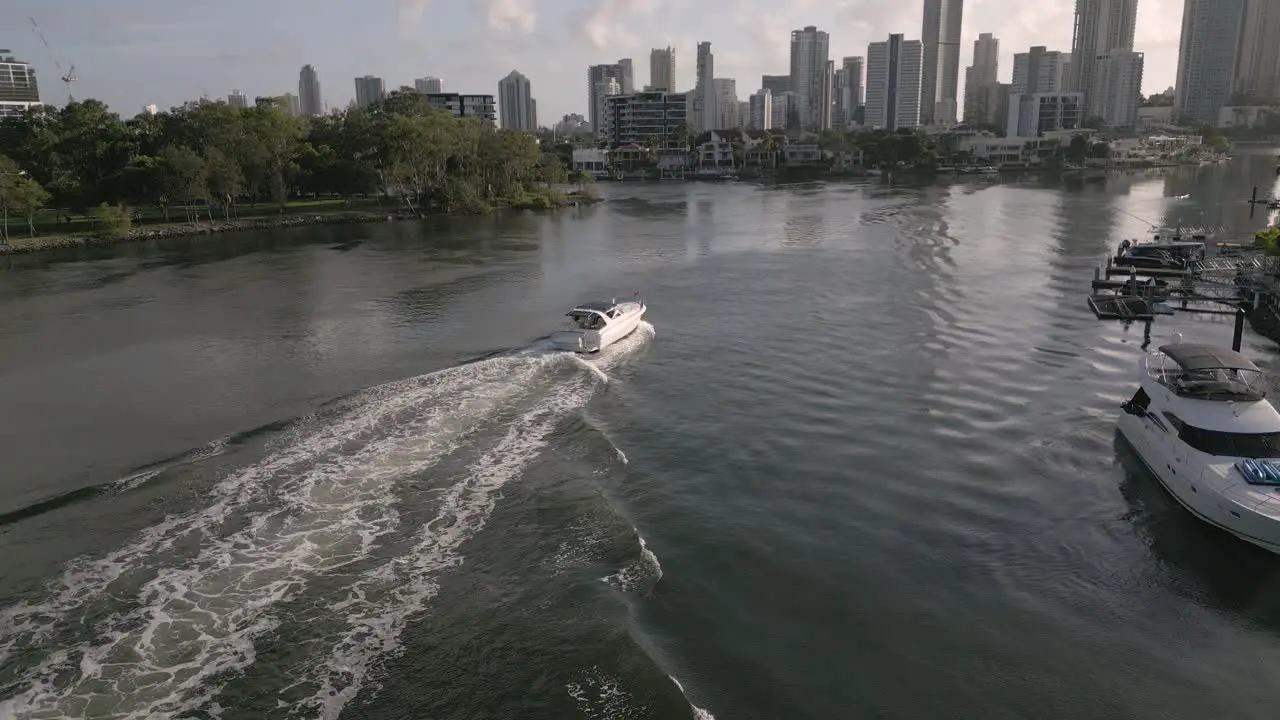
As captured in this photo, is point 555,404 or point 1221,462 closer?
point 1221,462

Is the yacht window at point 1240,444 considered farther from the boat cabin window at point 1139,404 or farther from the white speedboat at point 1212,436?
the boat cabin window at point 1139,404

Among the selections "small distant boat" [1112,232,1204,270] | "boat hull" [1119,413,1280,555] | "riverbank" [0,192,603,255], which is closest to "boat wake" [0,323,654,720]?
"boat hull" [1119,413,1280,555]

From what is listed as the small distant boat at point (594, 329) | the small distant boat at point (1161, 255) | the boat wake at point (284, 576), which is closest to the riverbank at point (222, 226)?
the small distant boat at point (594, 329)

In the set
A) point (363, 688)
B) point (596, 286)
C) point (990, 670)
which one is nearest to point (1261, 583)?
point (990, 670)

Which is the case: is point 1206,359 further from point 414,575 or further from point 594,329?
point 414,575

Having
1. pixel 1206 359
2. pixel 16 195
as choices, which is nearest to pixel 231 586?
pixel 1206 359

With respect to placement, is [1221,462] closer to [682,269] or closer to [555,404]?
[555,404]
